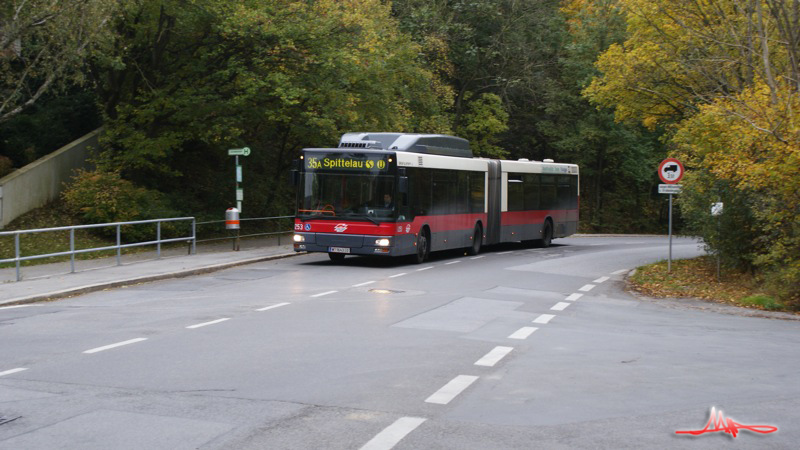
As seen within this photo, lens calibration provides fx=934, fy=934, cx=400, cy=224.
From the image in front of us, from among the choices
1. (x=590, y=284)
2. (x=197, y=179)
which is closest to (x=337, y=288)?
(x=590, y=284)

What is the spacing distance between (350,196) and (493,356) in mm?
13334

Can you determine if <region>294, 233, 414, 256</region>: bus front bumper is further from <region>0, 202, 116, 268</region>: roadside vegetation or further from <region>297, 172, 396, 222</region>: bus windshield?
<region>0, 202, 116, 268</region>: roadside vegetation

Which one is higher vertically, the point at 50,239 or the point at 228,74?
the point at 228,74

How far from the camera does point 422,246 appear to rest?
24.8 meters

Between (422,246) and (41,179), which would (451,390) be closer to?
(422,246)

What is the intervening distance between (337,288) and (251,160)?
69.5 ft

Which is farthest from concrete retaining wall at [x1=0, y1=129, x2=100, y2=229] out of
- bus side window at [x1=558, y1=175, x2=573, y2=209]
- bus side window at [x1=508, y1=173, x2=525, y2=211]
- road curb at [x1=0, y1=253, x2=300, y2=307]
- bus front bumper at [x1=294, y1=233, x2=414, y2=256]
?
bus side window at [x1=558, y1=175, x2=573, y2=209]

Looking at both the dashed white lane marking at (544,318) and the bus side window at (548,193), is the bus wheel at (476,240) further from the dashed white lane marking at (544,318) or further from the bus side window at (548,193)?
the dashed white lane marking at (544,318)

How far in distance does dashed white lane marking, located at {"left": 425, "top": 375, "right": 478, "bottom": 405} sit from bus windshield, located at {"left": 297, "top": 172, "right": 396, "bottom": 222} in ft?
46.7

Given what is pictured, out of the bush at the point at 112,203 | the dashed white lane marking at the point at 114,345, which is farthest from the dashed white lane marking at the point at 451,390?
the bush at the point at 112,203

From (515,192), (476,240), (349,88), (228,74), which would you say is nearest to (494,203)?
(476,240)

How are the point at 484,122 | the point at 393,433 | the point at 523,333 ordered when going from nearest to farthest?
the point at 393,433 < the point at 523,333 < the point at 484,122

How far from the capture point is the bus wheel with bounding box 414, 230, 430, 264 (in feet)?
80.4

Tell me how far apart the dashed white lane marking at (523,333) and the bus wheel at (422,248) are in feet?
39.4
